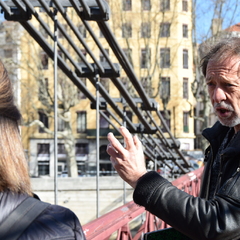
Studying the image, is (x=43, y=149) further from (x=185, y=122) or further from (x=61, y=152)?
(x=185, y=122)

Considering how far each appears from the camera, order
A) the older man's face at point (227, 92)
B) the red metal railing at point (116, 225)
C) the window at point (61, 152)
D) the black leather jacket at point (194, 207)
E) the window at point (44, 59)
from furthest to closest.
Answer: the window at point (61, 152) → the window at point (44, 59) → the red metal railing at point (116, 225) → the older man's face at point (227, 92) → the black leather jacket at point (194, 207)

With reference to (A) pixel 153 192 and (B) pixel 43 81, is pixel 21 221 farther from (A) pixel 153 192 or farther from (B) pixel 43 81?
(B) pixel 43 81

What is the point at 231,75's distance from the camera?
205 centimetres

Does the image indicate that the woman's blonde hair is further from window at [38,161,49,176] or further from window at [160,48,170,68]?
window at [38,161,49,176]

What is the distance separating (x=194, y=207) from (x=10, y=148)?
657mm

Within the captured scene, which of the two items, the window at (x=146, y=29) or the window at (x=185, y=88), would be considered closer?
the window at (x=146, y=29)

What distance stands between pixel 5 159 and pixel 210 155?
1175 millimetres

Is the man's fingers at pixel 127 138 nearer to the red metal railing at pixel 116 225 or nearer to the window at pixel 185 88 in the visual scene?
the red metal railing at pixel 116 225

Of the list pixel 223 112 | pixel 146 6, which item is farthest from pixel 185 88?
pixel 223 112

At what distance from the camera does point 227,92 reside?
2.05 metres

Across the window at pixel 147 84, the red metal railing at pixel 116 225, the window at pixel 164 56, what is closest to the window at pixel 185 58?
the window at pixel 164 56

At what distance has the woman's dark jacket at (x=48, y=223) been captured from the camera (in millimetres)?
1166

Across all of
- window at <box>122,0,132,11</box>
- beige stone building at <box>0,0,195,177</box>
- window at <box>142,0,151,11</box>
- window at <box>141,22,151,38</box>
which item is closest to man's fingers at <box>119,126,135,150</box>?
beige stone building at <box>0,0,195,177</box>

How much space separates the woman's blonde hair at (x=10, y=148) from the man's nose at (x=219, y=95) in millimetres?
947
